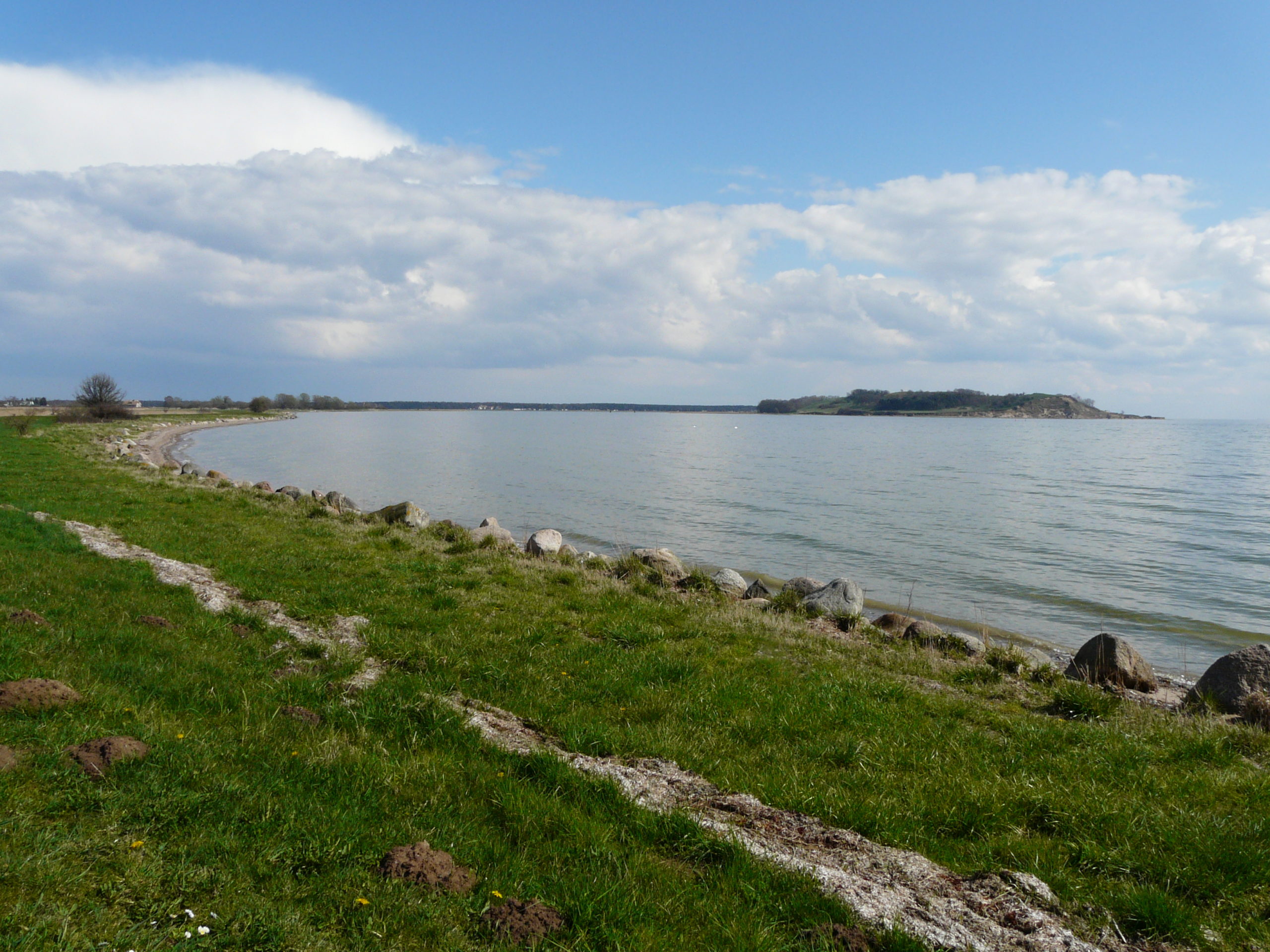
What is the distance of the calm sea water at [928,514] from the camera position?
67.7 feet

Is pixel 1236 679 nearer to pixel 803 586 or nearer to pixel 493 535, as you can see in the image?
pixel 803 586

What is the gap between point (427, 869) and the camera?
4293mm

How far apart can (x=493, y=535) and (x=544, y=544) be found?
1.65 meters

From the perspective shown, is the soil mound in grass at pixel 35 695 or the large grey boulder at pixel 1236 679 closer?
the soil mound in grass at pixel 35 695

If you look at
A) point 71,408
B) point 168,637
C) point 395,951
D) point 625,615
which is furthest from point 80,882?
point 71,408

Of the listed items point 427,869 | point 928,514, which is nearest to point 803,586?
point 427,869

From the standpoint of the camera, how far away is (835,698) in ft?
28.8

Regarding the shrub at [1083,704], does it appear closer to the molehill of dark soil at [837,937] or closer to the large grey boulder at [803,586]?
the molehill of dark soil at [837,937]

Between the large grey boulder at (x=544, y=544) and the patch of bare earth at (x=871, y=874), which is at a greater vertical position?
the patch of bare earth at (x=871, y=874)

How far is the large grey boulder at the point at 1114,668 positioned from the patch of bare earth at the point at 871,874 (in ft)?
29.9

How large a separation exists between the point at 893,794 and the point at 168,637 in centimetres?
846

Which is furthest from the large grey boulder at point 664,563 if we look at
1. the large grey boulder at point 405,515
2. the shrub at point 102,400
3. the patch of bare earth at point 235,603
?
the shrub at point 102,400

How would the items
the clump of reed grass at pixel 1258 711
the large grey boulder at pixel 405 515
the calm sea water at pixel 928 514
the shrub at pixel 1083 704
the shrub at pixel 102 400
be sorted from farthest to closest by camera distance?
the shrub at pixel 102 400, the large grey boulder at pixel 405 515, the calm sea water at pixel 928 514, the shrub at pixel 1083 704, the clump of reed grass at pixel 1258 711

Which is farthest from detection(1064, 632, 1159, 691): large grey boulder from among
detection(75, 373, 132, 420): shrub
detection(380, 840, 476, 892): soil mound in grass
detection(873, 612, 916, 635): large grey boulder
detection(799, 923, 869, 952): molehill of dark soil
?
detection(75, 373, 132, 420): shrub
